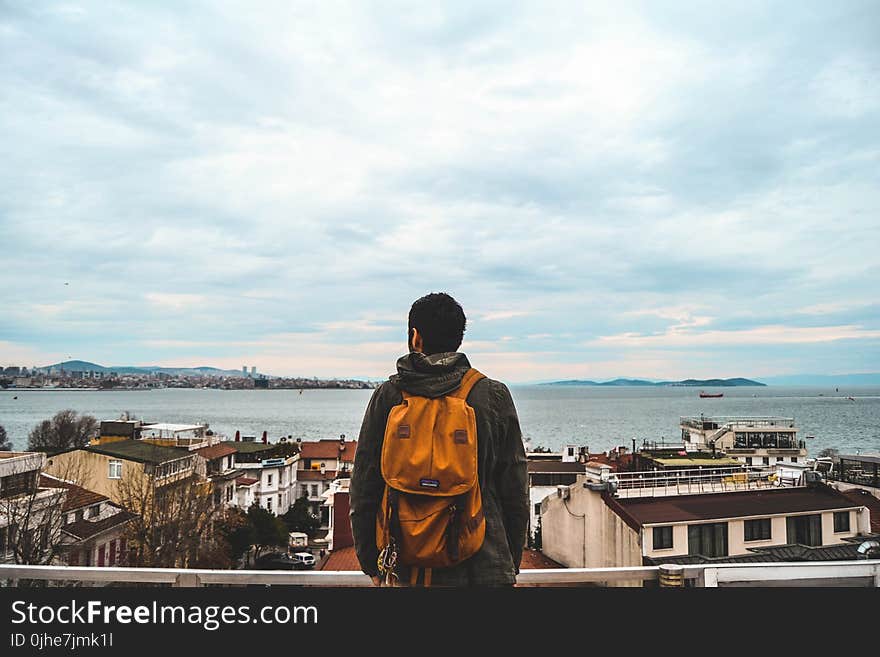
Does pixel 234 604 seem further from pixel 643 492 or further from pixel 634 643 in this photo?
pixel 643 492

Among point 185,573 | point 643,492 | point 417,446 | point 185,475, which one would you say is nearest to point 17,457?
point 185,475

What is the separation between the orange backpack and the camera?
232 centimetres

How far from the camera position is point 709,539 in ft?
52.3

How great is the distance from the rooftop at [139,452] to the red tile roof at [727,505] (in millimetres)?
19209

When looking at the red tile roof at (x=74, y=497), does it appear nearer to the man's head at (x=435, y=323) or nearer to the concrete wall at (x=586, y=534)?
the concrete wall at (x=586, y=534)

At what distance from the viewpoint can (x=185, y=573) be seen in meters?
3.00

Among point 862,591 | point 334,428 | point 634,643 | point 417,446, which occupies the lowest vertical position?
point 334,428

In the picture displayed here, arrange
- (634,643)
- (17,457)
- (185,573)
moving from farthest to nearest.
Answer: (17,457) < (185,573) < (634,643)

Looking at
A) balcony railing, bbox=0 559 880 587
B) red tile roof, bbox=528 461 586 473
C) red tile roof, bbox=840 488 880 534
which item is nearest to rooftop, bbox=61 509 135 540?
red tile roof, bbox=528 461 586 473

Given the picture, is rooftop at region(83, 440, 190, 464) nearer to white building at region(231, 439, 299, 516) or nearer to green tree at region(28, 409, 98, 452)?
white building at region(231, 439, 299, 516)

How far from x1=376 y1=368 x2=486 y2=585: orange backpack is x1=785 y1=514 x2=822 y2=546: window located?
16.9 metres

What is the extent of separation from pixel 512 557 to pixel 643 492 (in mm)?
16935

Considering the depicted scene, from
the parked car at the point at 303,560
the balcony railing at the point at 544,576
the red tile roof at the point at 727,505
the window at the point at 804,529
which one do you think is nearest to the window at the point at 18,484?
the parked car at the point at 303,560

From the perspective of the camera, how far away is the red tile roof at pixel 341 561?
1828 cm
